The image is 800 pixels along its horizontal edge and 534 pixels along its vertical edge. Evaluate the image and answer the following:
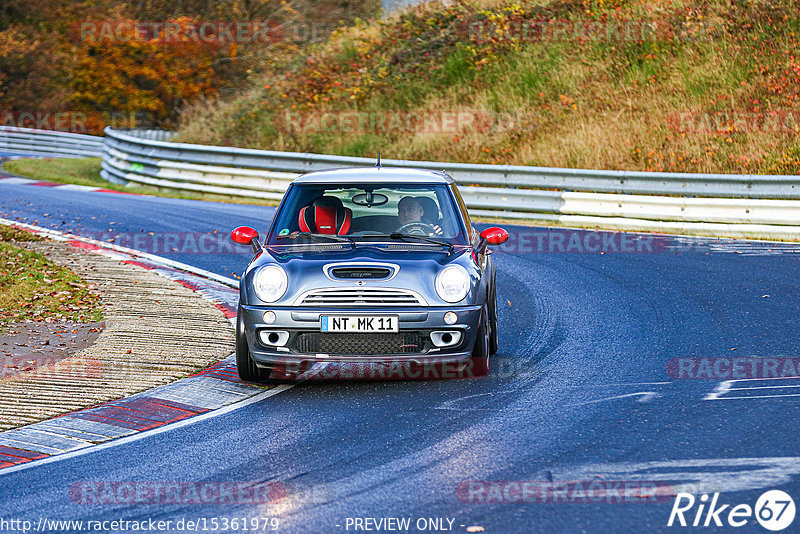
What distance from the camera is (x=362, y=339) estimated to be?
7715 millimetres

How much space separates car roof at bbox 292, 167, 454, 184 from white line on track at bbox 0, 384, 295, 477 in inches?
74.4

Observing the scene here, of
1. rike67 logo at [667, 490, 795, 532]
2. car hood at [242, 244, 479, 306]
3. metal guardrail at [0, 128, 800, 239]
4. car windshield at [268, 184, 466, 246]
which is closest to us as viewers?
rike67 logo at [667, 490, 795, 532]

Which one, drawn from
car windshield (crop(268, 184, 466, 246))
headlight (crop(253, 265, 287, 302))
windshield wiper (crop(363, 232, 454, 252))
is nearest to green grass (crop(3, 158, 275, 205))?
car windshield (crop(268, 184, 466, 246))

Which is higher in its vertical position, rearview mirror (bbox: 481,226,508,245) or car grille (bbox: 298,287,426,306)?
rearview mirror (bbox: 481,226,508,245)

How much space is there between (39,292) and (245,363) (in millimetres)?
4790

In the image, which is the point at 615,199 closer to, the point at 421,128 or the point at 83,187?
the point at 421,128

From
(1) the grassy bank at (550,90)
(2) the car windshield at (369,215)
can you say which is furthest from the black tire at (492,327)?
(1) the grassy bank at (550,90)

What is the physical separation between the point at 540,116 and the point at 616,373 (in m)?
18.3

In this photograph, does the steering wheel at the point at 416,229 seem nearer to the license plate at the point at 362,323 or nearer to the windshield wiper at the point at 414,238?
the windshield wiper at the point at 414,238

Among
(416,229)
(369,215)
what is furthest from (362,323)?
(369,215)

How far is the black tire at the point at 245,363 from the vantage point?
26.4 ft

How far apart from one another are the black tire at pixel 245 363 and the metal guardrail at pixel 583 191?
1036 centimetres

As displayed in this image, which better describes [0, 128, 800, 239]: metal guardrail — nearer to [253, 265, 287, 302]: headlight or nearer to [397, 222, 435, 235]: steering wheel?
[397, 222, 435, 235]: steering wheel

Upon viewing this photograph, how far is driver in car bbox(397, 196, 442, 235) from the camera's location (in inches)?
348
